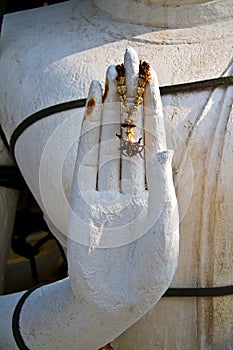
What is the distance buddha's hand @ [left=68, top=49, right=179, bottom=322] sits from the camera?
48.2 inches

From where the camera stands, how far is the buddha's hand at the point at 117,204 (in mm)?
1225

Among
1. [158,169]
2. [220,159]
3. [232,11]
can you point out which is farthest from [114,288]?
[232,11]

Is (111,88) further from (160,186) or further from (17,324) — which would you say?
(17,324)

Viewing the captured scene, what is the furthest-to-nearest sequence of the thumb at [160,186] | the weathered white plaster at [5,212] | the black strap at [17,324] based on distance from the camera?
the weathered white plaster at [5,212] < the black strap at [17,324] < the thumb at [160,186]

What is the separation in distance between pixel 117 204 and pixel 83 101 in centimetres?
28

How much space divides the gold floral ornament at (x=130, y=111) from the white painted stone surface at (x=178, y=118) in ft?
0.60

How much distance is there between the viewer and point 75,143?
1.45 meters

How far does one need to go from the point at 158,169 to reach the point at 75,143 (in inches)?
11.9

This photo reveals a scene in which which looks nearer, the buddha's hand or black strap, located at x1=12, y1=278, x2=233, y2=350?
the buddha's hand

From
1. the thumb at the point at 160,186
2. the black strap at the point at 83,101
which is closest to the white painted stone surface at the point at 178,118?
the black strap at the point at 83,101

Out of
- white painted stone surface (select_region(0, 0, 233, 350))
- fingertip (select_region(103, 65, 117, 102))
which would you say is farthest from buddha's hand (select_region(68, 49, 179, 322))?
white painted stone surface (select_region(0, 0, 233, 350))

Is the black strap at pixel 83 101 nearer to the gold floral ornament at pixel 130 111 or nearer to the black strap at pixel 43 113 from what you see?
the black strap at pixel 43 113

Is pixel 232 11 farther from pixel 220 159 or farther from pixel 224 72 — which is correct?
pixel 220 159

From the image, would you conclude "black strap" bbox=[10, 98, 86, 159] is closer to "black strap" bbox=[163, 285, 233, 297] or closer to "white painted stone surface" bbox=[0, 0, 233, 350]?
"white painted stone surface" bbox=[0, 0, 233, 350]
